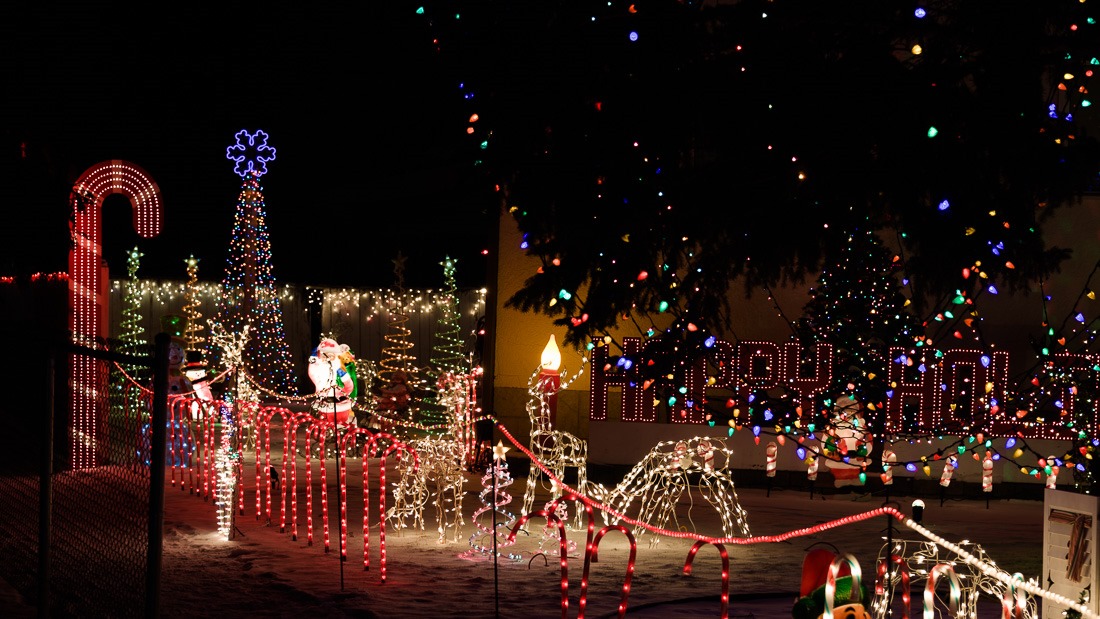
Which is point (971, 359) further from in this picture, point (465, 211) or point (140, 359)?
point (465, 211)

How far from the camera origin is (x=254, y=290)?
83.1ft

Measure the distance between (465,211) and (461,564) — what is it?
930 inches

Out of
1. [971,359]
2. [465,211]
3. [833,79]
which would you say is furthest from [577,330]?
[465,211]

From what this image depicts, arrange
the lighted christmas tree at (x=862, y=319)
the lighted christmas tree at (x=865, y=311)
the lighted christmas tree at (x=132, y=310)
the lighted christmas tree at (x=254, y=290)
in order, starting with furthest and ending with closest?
the lighted christmas tree at (x=132, y=310) < the lighted christmas tree at (x=254, y=290) < the lighted christmas tree at (x=865, y=311) < the lighted christmas tree at (x=862, y=319)

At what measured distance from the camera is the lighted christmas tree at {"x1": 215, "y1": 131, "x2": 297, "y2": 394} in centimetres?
2516

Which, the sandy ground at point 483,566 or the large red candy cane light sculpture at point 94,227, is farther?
the large red candy cane light sculpture at point 94,227

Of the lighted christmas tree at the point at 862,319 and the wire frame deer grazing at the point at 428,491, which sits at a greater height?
the lighted christmas tree at the point at 862,319

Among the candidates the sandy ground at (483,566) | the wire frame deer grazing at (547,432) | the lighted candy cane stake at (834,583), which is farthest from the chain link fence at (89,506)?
the wire frame deer grazing at (547,432)

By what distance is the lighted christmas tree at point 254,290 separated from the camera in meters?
25.2

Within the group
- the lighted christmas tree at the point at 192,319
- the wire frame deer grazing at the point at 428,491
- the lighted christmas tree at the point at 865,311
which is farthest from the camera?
the lighted christmas tree at the point at 192,319

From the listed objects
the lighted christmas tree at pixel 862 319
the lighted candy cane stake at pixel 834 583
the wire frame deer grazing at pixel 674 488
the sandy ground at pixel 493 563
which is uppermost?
the lighted christmas tree at pixel 862 319

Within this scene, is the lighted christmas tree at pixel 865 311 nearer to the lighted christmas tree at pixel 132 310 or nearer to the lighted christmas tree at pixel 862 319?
the lighted christmas tree at pixel 862 319

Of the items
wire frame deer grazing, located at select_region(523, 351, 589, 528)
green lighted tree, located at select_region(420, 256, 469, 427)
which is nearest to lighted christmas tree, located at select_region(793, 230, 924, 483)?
wire frame deer grazing, located at select_region(523, 351, 589, 528)

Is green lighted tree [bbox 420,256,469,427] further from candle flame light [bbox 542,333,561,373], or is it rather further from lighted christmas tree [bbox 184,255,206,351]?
candle flame light [bbox 542,333,561,373]
